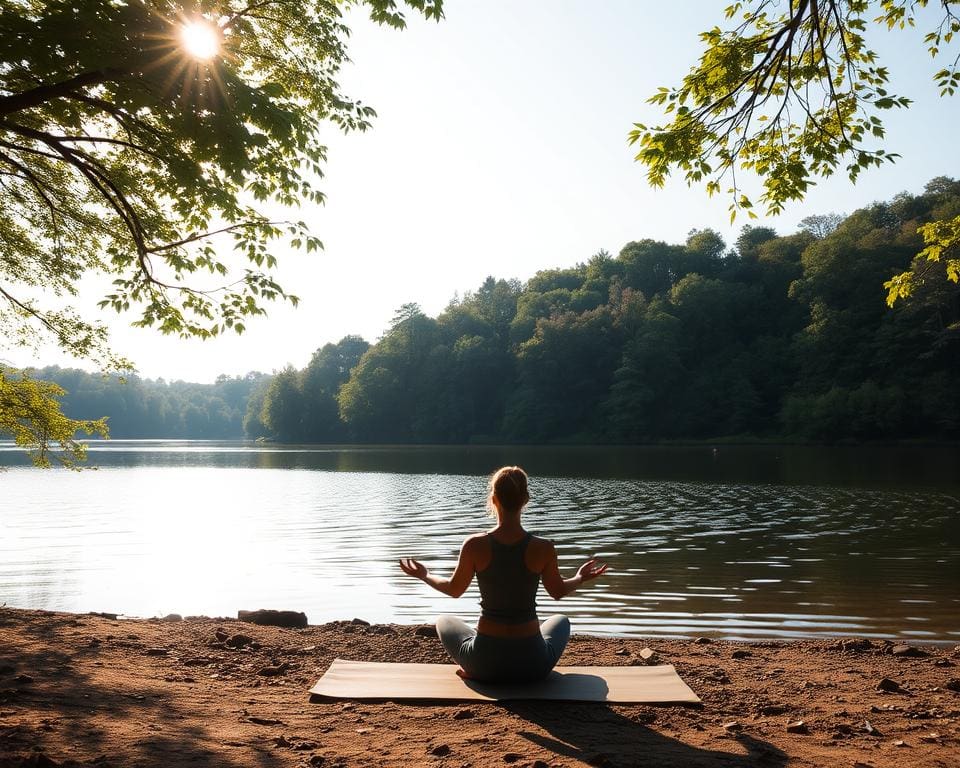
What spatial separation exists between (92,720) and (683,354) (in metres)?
80.8

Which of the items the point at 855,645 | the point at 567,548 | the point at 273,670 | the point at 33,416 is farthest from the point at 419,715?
the point at 567,548

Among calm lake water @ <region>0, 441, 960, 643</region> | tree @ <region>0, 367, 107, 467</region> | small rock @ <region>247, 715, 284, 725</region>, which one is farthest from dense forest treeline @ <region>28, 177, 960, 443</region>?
small rock @ <region>247, 715, 284, 725</region>

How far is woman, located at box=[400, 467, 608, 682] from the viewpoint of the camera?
4.76 meters

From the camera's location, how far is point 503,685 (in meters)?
4.96

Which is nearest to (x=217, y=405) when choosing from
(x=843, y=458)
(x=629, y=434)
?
(x=629, y=434)

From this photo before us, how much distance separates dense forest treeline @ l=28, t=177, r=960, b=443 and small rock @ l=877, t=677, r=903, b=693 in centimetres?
5100

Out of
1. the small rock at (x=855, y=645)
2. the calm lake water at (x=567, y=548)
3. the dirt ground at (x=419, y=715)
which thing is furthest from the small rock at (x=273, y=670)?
the small rock at (x=855, y=645)

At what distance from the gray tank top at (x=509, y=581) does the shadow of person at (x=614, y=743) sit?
571 millimetres

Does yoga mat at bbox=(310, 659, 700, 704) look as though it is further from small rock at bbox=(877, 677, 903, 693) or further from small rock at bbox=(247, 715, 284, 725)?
small rock at bbox=(877, 677, 903, 693)

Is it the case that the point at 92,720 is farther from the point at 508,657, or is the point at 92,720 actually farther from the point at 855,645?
the point at 855,645

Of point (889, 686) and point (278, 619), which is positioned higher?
point (889, 686)

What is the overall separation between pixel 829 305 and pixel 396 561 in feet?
216

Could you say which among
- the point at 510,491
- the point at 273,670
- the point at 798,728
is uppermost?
the point at 510,491

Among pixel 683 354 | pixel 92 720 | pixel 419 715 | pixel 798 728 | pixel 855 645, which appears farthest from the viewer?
pixel 683 354
